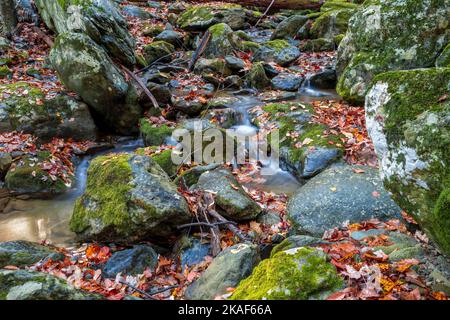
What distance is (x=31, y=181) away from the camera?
295 inches

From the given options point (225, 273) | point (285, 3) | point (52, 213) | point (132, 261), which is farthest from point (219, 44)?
point (225, 273)

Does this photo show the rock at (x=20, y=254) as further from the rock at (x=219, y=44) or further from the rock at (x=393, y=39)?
the rock at (x=219, y=44)

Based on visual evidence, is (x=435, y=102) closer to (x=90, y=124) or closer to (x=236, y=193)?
(x=236, y=193)

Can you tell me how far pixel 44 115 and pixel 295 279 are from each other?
849cm

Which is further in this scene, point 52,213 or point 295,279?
point 52,213

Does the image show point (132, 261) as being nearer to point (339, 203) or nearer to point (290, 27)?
point (339, 203)

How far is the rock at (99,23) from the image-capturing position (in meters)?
9.94

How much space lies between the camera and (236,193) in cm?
566

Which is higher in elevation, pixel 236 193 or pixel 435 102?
pixel 435 102

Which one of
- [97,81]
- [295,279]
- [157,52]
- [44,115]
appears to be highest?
[157,52]
